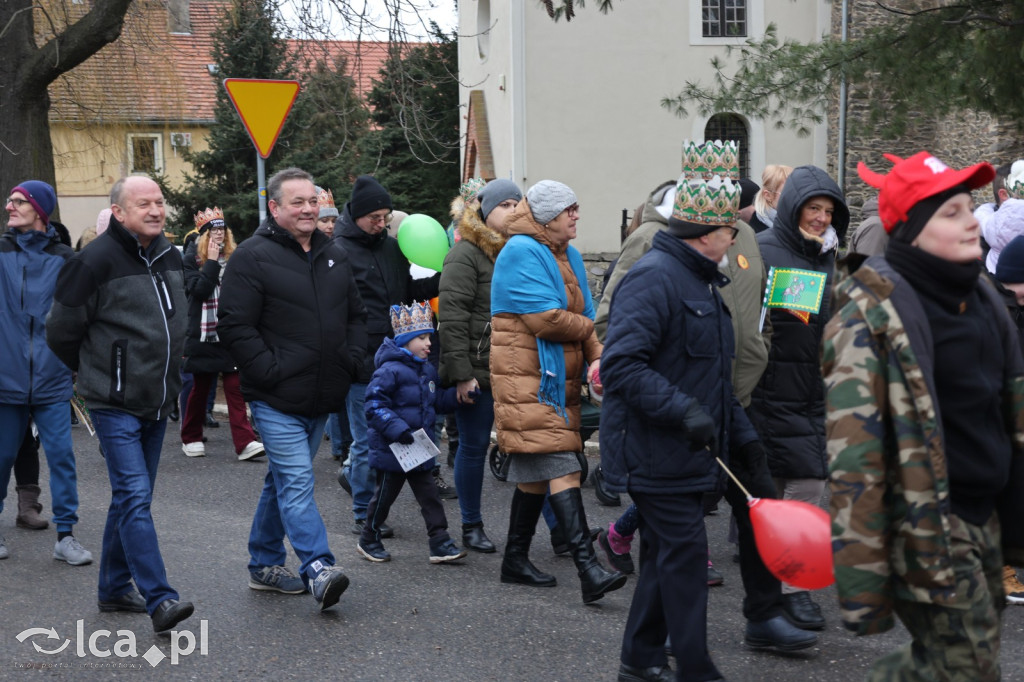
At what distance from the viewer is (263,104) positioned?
9711mm

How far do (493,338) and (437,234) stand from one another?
2727mm

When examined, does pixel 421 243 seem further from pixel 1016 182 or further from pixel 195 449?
pixel 1016 182

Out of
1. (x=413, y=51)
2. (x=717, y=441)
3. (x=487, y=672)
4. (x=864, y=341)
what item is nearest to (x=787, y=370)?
(x=717, y=441)

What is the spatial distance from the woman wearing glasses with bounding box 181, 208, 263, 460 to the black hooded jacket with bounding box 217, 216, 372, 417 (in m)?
4.49

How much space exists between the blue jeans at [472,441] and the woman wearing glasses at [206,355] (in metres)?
3.61

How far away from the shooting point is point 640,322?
4477mm

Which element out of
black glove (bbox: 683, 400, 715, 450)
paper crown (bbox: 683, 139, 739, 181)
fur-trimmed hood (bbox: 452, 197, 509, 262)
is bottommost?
black glove (bbox: 683, 400, 715, 450)

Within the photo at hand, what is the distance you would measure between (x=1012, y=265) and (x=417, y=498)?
11.1 feet

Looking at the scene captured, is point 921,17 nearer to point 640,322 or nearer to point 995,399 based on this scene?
point 640,322

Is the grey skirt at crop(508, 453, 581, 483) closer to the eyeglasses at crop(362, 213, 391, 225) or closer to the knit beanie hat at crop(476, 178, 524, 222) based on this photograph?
the knit beanie hat at crop(476, 178, 524, 222)

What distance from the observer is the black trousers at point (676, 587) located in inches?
175

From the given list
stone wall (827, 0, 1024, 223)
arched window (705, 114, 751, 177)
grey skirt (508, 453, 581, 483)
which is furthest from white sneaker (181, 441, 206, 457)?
arched window (705, 114, 751, 177)

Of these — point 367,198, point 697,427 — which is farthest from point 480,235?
point 697,427

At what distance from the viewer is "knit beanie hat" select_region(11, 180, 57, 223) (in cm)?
694
